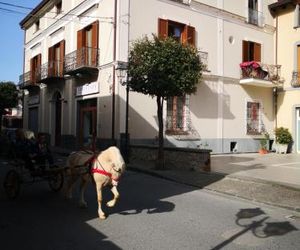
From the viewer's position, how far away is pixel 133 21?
61.9 ft

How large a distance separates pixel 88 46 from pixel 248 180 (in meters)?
12.2

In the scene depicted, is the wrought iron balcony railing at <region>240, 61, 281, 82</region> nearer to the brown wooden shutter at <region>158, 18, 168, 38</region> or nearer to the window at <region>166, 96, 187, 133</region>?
the window at <region>166, 96, 187, 133</region>

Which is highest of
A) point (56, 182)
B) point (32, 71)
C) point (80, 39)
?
point (80, 39)

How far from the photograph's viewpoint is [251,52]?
948 inches

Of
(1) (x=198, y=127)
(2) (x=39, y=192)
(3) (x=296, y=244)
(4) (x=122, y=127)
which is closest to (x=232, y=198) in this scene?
(3) (x=296, y=244)

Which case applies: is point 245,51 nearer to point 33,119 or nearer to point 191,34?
point 191,34

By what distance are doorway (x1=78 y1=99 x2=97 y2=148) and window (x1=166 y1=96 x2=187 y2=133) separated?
11.8 feet

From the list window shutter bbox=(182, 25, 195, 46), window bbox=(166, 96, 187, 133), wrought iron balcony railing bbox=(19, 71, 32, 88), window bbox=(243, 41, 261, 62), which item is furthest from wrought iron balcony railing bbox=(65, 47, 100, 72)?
window bbox=(243, 41, 261, 62)

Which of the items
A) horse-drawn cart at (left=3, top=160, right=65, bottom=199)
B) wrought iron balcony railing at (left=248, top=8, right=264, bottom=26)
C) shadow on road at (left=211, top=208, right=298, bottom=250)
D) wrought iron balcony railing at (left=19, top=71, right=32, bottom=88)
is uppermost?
wrought iron balcony railing at (left=248, top=8, right=264, bottom=26)

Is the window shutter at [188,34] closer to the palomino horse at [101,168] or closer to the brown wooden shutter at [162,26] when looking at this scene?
the brown wooden shutter at [162,26]

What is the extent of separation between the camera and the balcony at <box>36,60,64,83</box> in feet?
78.1

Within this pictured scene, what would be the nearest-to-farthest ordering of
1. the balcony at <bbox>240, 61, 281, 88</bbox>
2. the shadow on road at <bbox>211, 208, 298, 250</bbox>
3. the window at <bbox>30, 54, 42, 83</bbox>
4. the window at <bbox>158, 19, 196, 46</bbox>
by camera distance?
the shadow on road at <bbox>211, 208, 298, 250</bbox> → the window at <bbox>158, 19, 196, 46</bbox> → the balcony at <bbox>240, 61, 281, 88</bbox> → the window at <bbox>30, 54, 42, 83</bbox>

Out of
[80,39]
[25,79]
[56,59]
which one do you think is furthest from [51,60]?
[25,79]

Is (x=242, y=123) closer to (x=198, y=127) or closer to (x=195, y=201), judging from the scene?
(x=198, y=127)
